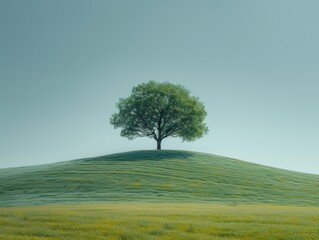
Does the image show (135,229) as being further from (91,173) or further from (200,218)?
(91,173)

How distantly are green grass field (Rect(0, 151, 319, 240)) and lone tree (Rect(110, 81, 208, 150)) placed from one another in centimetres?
489

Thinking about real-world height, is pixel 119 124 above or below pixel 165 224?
above

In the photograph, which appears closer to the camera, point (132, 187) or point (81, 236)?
point (81, 236)

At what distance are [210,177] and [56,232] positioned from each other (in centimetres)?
3174

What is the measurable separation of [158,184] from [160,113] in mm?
25778

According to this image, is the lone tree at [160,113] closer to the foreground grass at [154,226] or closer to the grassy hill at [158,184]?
the grassy hill at [158,184]

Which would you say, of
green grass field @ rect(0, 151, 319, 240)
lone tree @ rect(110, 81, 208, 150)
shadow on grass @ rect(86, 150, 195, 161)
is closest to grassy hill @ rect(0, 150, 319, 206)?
green grass field @ rect(0, 151, 319, 240)

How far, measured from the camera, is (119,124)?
6450 cm

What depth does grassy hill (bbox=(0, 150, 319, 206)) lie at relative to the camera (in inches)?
1206

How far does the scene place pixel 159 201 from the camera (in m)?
27.3

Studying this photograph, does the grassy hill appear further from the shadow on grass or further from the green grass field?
the shadow on grass

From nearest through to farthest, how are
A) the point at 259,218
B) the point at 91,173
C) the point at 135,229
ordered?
the point at 135,229 → the point at 259,218 → the point at 91,173

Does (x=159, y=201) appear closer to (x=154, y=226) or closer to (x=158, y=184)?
(x=158, y=184)

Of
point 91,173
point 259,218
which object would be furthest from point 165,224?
point 91,173
